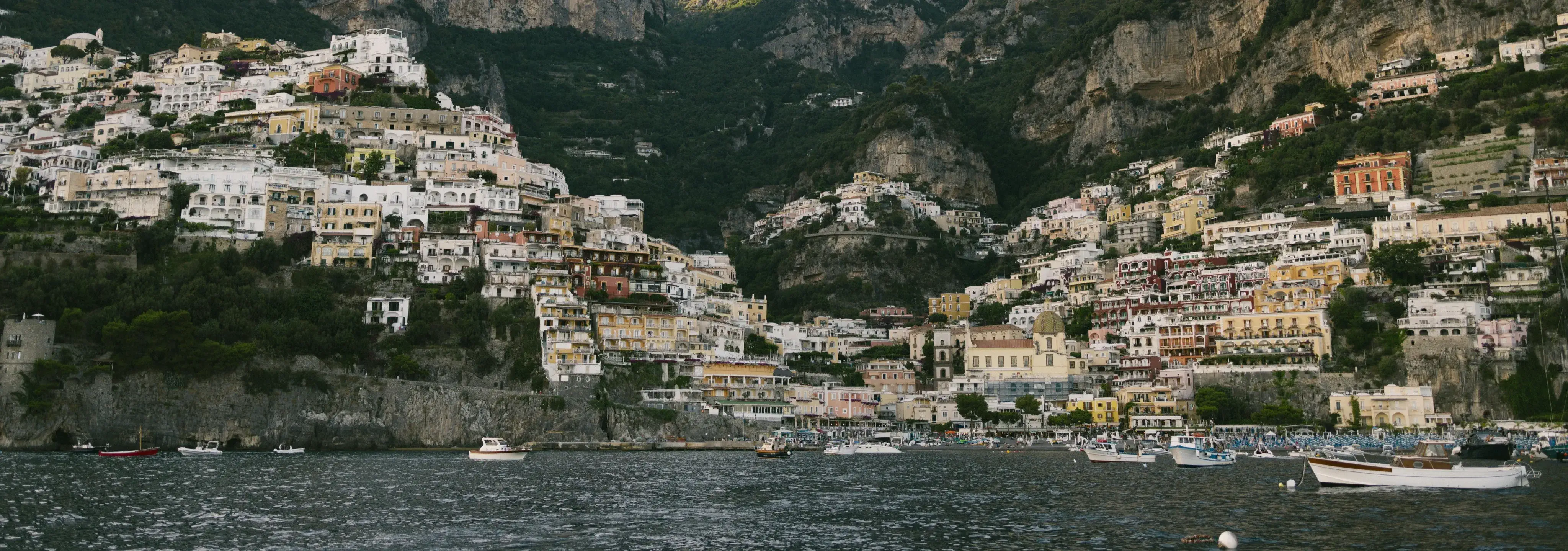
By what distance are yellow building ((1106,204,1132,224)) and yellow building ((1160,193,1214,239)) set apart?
7.15m

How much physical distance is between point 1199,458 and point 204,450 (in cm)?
5262

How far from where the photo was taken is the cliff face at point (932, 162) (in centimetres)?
15350

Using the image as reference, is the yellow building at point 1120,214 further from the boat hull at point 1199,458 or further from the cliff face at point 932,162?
the boat hull at point 1199,458

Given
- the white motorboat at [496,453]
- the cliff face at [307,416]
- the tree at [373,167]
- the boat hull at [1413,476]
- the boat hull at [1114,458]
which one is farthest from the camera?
the tree at [373,167]

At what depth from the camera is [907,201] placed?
142 m

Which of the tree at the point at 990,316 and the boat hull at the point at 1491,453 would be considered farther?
the tree at the point at 990,316

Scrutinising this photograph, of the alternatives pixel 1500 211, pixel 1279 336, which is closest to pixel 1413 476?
pixel 1279 336

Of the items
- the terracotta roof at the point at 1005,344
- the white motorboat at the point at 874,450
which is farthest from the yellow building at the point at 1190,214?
the white motorboat at the point at 874,450

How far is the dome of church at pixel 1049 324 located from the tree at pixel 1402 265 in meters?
23.8

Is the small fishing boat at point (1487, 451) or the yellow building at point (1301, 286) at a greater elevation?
the yellow building at point (1301, 286)

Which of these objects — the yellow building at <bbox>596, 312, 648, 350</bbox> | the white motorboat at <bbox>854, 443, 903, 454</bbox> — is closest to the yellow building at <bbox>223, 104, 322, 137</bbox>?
the yellow building at <bbox>596, 312, 648, 350</bbox>

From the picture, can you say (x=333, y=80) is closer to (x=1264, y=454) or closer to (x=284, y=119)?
(x=284, y=119)

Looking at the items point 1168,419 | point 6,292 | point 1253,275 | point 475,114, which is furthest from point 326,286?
point 1253,275

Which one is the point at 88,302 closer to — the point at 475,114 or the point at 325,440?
the point at 325,440
